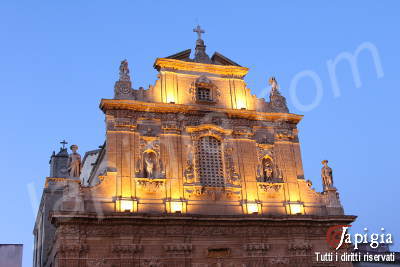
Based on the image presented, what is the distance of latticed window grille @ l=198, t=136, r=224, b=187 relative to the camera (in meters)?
22.5

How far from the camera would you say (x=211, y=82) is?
24594mm

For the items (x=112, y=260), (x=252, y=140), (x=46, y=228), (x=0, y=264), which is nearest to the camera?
(x=112, y=260)

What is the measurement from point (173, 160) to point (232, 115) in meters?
4.15

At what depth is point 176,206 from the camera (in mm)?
20984

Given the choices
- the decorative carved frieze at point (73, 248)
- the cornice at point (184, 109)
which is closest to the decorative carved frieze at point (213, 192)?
the cornice at point (184, 109)

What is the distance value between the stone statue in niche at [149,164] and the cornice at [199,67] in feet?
16.3

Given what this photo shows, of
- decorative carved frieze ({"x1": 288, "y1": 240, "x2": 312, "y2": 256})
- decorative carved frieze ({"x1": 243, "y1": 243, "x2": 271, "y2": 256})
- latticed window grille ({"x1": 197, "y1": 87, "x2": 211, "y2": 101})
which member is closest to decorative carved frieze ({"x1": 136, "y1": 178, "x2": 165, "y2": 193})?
decorative carved frieze ({"x1": 243, "y1": 243, "x2": 271, "y2": 256})

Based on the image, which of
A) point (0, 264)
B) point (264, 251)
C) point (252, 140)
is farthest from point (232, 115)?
point (0, 264)

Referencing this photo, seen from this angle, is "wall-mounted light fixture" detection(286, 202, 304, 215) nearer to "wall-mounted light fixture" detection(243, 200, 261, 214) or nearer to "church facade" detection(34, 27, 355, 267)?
"church facade" detection(34, 27, 355, 267)

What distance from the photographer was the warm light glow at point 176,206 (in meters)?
20.9

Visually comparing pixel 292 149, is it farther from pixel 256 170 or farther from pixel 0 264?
pixel 0 264

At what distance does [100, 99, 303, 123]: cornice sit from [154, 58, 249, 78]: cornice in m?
2.43

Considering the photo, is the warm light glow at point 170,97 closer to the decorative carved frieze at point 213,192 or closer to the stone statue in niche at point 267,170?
the decorative carved frieze at point 213,192

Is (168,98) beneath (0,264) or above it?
above
